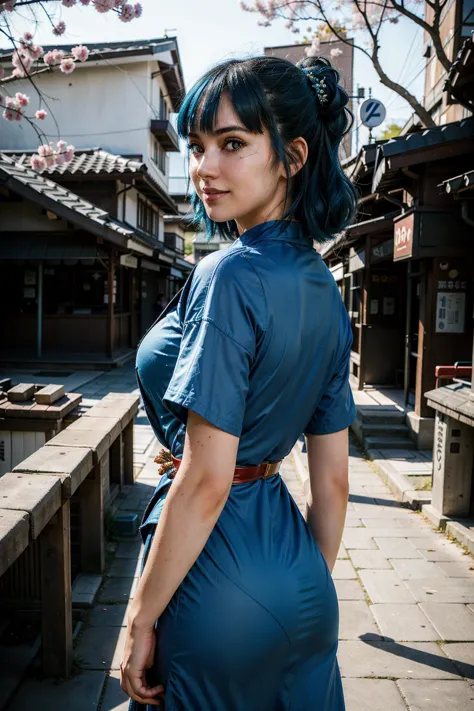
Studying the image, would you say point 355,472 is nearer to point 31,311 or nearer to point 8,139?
point 31,311

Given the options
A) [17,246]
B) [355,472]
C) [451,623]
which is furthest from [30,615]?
[17,246]

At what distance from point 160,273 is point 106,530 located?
22.1m

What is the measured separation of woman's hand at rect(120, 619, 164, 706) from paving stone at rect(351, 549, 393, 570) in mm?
3754

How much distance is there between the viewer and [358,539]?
5.29m

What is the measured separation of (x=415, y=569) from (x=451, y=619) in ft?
2.62

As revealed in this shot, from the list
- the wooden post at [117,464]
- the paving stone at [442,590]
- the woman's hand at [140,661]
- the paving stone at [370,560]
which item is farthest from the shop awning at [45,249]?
the woman's hand at [140,661]

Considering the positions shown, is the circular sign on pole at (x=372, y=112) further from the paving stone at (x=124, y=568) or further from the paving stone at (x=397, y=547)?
the paving stone at (x=124, y=568)

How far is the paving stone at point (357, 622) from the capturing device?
3.65 metres

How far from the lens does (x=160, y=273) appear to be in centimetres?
2631

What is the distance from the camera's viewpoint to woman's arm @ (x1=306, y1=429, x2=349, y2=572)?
163 centimetres

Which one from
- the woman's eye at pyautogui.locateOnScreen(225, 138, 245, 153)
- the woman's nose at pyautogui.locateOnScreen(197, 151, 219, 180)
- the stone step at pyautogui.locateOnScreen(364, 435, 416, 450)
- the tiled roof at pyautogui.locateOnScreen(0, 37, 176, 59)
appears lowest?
the stone step at pyautogui.locateOnScreen(364, 435, 416, 450)

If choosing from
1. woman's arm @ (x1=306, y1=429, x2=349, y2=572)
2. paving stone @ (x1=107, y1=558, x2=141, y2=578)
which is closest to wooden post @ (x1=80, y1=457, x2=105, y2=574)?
paving stone @ (x1=107, y1=558, x2=141, y2=578)

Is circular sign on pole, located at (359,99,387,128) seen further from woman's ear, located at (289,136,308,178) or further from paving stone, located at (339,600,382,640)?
woman's ear, located at (289,136,308,178)

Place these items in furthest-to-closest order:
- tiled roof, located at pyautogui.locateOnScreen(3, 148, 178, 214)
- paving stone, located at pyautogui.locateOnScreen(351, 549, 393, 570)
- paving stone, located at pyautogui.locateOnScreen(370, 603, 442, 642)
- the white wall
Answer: the white wall → tiled roof, located at pyautogui.locateOnScreen(3, 148, 178, 214) → paving stone, located at pyautogui.locateOnScreen(351, 549, 393, 570) → paving stone, located at pyautogui.locateOnScreen(370, 603, 442, 642)
